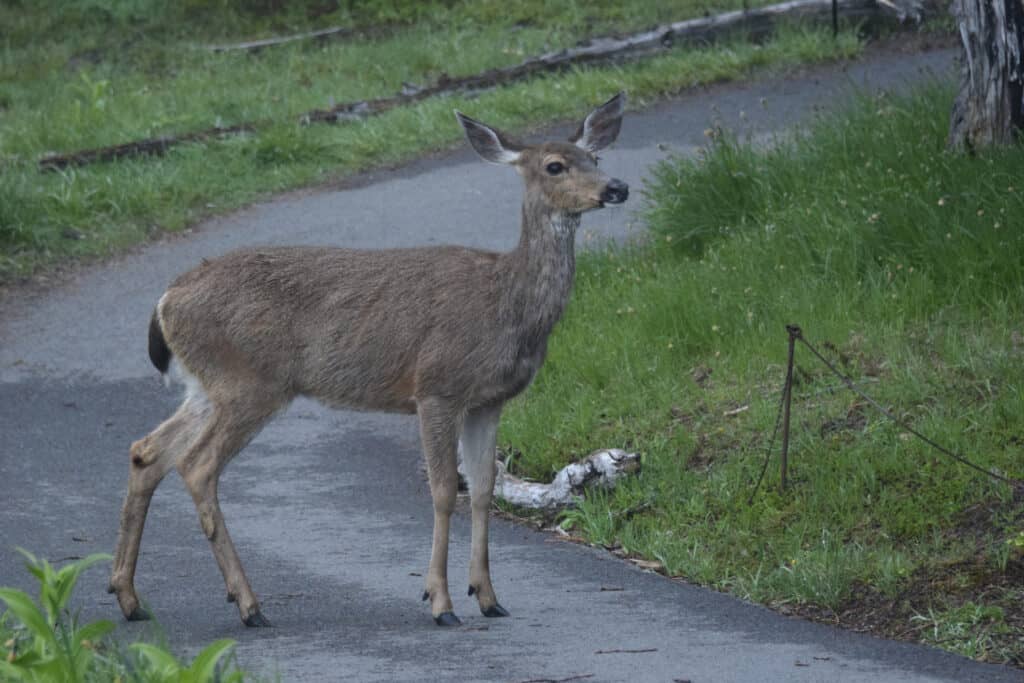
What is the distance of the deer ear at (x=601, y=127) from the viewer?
7.69 meters

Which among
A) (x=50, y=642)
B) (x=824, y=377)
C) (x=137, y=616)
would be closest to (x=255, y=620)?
(x=137, y=616)

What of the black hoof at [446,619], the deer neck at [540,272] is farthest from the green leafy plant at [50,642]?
the deer neck at [540,272]

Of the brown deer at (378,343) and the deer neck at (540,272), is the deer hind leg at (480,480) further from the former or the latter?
the deer neck at (540,272)

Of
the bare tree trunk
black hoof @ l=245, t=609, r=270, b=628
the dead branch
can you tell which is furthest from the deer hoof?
the dead branch

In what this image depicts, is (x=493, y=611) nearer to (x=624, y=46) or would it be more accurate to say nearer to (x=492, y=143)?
(x=492, y=143)

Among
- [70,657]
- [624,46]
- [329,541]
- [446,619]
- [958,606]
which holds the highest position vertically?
[70,657]

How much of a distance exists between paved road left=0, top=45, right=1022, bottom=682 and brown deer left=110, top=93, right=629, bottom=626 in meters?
0.40

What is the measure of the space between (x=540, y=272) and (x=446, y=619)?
146 cm

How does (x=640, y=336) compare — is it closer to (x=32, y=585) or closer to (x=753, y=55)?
(x=32, y=585)

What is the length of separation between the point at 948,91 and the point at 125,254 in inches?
228

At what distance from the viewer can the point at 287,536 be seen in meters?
8.04

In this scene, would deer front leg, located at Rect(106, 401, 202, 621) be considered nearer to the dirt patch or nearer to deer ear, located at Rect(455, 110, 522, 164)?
deer ear, located at Rect(455, 110, 522, 164)

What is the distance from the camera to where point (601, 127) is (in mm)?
7820

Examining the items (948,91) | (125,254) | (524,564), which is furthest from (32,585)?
(948,91)
